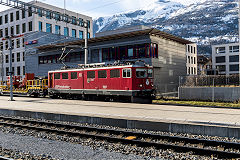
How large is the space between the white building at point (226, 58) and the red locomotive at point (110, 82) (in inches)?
2611

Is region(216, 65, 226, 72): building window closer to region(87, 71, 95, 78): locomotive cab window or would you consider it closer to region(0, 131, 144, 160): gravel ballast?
region(87, 71, 95, 78): locomotive cab window

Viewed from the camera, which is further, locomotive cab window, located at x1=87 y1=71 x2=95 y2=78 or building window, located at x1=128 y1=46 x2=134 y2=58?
building window, located at x1=128 y1=46 x2=134 y2=58

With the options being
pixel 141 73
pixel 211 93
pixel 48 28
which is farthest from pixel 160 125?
pixel 48 28

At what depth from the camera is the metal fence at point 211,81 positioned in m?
22.9

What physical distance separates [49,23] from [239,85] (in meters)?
47.0

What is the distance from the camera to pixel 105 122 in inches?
486

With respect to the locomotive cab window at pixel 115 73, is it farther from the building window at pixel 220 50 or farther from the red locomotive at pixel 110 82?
the building window at pixel 220 50

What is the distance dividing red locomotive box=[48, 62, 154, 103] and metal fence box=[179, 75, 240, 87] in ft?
14.7

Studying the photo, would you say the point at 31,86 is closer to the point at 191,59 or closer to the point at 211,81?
the point at 211,81

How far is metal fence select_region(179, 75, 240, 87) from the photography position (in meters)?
22.9

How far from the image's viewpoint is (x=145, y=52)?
107 ft

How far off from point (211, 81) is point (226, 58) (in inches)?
2591

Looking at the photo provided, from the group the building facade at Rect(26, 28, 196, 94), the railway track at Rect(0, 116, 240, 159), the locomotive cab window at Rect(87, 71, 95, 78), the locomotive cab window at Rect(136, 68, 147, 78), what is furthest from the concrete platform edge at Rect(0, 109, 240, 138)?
the building facade at Rect(26, 28, 196, 94)

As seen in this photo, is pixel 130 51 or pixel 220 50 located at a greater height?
pixel 220 50
